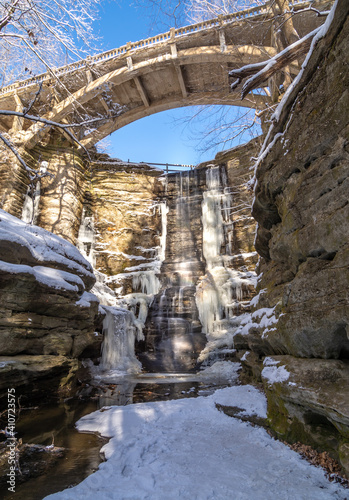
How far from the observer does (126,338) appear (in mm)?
10375

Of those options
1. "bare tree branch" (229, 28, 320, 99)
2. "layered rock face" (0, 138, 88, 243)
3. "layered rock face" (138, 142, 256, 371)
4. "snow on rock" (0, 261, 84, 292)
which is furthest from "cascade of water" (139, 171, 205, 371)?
"bare tree branch" (229, 28, 320, 99)

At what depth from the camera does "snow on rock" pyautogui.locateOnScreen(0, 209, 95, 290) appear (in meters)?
4.96

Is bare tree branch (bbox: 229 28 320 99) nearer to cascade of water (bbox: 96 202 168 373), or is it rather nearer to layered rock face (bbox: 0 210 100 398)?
layered rock face (bbox: 0 210 100 398)

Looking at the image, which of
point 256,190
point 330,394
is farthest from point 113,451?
point 256,190

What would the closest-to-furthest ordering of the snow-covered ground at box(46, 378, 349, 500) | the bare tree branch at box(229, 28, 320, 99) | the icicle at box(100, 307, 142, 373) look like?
the snow-covered ground at box(46, 378, 349, 500), the bare tree branch at box(229, 28, 320, 99), the icicle at box(100, 307, 142, 373)

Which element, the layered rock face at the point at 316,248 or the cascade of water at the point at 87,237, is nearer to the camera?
the layered rock face at the point at 316,248

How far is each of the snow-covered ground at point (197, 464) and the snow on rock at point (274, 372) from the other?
57cm

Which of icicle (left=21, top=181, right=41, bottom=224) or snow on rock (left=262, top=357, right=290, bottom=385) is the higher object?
icicle (left=21, top=181, right=41, bottom=224)

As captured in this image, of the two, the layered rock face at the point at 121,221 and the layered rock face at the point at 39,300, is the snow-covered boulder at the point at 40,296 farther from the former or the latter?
the layered rock face at the point at 121,221

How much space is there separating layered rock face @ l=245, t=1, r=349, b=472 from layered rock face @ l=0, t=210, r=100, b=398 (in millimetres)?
4207

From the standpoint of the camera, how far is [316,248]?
111 inches

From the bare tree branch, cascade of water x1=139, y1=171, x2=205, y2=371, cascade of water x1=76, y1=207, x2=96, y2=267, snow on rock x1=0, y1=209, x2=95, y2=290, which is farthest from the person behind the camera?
cascade of water x1=76, y1=207, x2=96, y2=267

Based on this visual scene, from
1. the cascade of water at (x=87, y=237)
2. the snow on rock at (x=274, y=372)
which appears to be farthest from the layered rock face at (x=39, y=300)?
the cascade of water at (x=87, y=237)

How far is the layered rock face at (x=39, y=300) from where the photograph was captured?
477 centimetres
